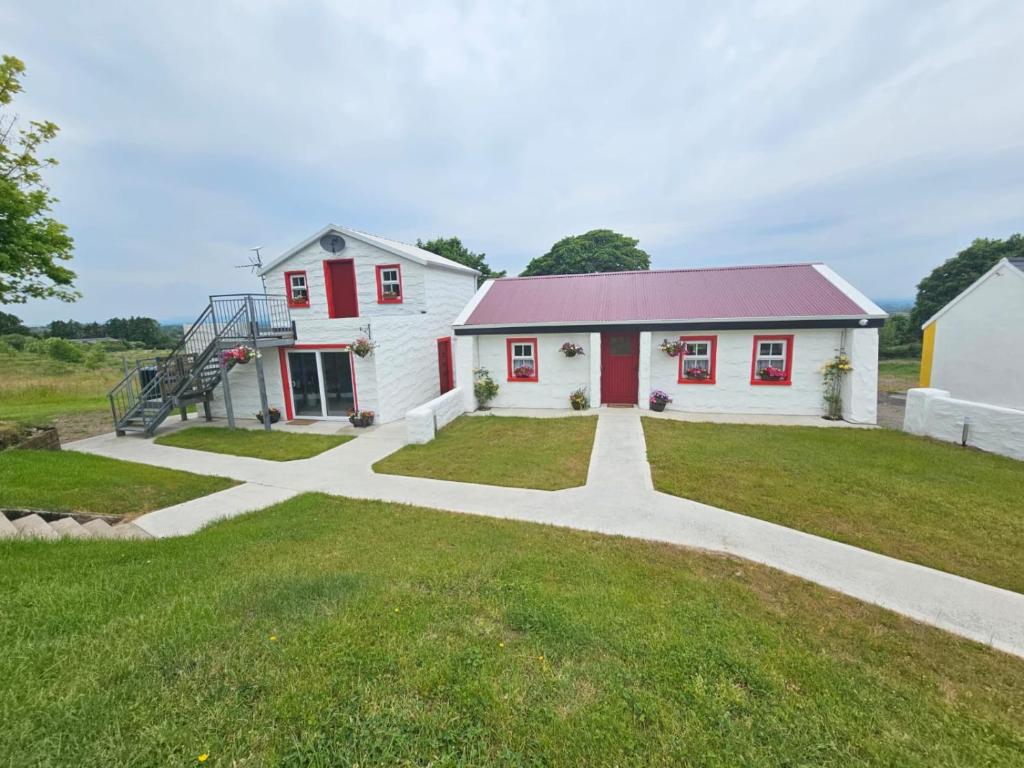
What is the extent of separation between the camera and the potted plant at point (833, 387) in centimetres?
1179

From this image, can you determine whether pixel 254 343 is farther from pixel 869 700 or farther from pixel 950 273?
pixel 950 273

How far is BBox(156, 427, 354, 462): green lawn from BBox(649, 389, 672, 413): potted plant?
8721mm

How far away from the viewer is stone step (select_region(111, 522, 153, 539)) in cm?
558

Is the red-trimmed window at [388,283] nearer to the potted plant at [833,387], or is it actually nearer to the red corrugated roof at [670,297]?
the red corrugated roof at [670,297]

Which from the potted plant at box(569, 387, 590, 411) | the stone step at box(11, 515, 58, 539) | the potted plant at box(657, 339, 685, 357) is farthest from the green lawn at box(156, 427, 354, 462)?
the potted plant at box(657, 339, 685, 357)

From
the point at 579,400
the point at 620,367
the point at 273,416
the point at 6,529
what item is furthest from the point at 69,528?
the point at 620,367

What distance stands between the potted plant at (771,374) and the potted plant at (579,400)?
5.01 meters

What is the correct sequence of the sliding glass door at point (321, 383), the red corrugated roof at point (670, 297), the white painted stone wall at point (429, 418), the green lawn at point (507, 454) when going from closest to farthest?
the green lawn at point (507, 454) → the white painted stone wall at point (429, 418) → the red corrugated roof at point (670, 297) → the sliding glass door at point (321, 383)

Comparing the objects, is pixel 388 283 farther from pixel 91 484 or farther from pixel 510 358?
pixel 91 484

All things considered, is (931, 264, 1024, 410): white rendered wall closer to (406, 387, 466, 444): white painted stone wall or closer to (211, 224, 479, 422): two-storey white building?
(406, 387, 466, 444): white painted stone wall

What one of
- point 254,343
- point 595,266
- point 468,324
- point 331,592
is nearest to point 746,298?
point 468,324

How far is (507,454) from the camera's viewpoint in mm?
9258

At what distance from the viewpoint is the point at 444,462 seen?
884cm

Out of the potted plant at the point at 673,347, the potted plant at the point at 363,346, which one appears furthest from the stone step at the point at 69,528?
the potted plant at the point at 673,347
